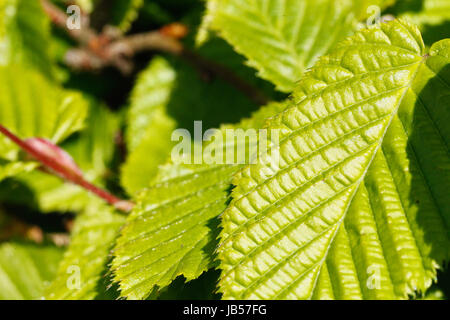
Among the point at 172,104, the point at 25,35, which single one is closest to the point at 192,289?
the point at 172,104

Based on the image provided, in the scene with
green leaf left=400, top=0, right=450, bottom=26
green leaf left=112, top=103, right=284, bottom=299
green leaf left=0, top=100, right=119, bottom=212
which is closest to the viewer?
green leaf left=112, top=103, right=284, bottom=299

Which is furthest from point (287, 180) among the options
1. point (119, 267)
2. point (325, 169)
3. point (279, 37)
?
point (279, 37)

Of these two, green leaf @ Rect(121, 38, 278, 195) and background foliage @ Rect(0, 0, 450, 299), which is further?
green leaf @ Rect(121, 38, 278, 195)

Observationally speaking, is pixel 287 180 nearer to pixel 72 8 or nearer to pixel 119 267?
pixel 119 267

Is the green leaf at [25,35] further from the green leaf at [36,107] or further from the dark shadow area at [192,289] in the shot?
the dark shadow area at [192,289]

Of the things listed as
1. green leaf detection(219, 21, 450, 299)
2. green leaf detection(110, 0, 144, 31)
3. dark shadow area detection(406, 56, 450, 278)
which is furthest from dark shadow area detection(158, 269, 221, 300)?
green leaf detection(110, 0, 144, 31)

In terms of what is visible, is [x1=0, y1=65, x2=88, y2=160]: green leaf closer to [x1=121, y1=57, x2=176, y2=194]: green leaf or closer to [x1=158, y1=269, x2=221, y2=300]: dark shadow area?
[x1=121, y1=57, x2=176, y2=194]: green leaf

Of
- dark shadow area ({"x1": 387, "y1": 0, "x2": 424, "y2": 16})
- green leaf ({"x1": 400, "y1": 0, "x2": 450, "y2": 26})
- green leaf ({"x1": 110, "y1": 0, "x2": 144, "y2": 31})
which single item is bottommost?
green leaf ({"x1": 400, "y1": 0, "x2": 450, "y2": 26})

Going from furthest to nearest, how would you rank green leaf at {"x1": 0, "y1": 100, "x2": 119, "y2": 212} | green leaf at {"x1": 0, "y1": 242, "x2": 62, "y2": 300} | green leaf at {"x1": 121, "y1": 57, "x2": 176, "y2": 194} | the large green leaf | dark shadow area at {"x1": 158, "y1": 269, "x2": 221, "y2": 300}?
green leaf at {"x1": 0, "y1": 100, "x2": 119, "y2": 212}, green leaf at {"x1": 0, "y1": 242, "x2": 62, "y2": 300}, green leaf at {"x1": 121, "y1": 57, "x2": 176, "y2": 194}, the large green leaf, dark shadow area at {"x1": 158, "y1": 269, "x2": 221, "y2": 300}
